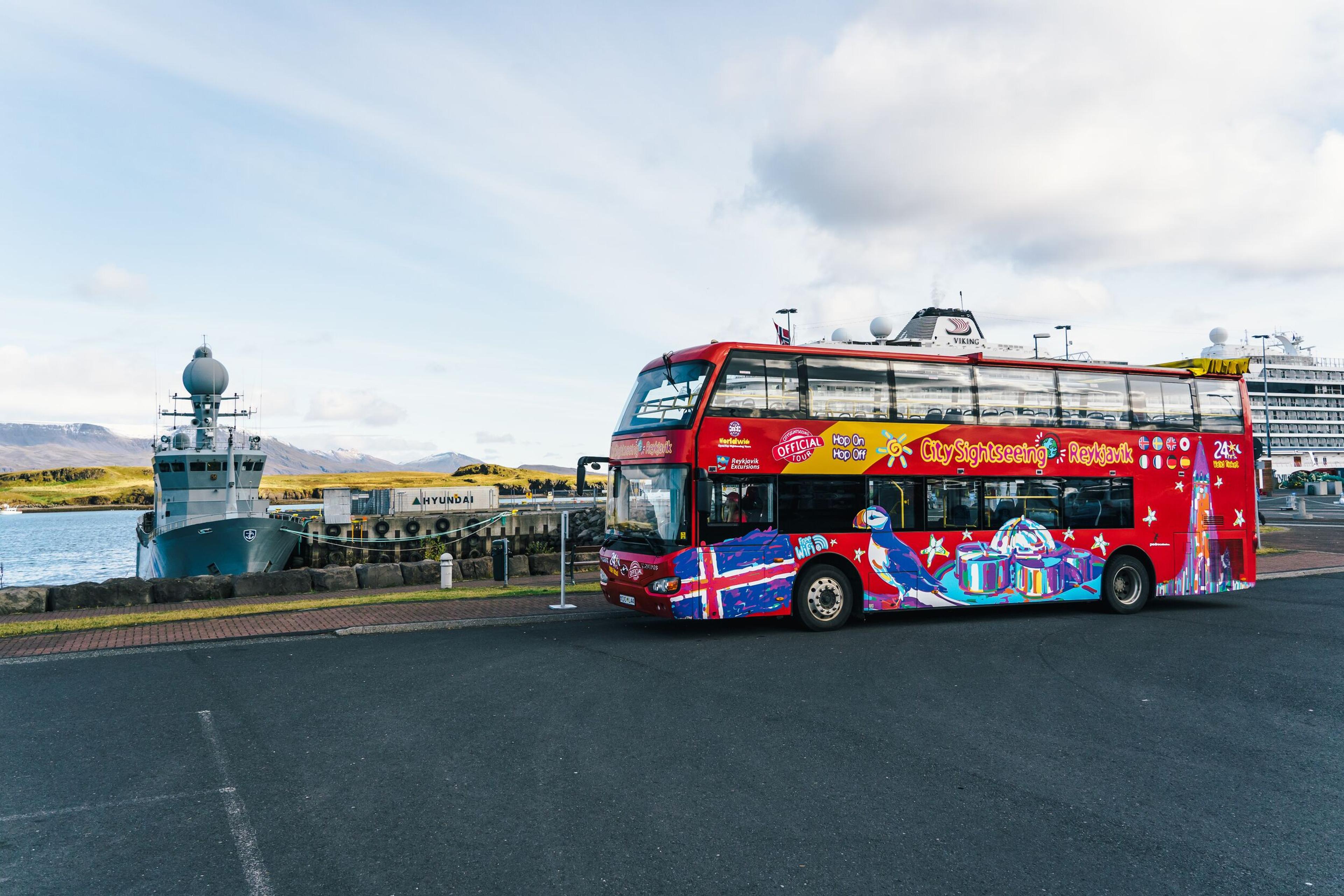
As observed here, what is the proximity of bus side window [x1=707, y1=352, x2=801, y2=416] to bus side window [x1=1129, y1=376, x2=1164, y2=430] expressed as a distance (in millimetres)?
6740

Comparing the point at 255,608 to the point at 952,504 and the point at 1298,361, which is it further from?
the point at 1298,361

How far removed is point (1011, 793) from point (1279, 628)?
9.86 m

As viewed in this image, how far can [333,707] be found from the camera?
8352 mm

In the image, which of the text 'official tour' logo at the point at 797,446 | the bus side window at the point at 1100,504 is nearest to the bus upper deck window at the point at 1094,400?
the bus side window at the point at 1100,504

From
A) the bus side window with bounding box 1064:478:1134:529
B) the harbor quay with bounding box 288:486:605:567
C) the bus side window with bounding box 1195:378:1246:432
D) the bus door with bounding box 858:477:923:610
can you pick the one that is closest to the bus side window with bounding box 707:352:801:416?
the bus door with bounding box 858:477:923:610

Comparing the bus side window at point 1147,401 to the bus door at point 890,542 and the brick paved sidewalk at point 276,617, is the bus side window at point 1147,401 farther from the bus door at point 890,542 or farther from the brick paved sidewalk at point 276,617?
the brick paved sidewalk at point 276,617

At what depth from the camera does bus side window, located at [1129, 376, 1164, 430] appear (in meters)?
14.8

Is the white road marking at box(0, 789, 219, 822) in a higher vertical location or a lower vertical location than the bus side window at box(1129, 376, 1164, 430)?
lower

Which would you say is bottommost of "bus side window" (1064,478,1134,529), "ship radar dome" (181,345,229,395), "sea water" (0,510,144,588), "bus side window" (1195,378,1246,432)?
"sea water" (0,510,144,588)

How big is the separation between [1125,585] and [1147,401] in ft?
10.9

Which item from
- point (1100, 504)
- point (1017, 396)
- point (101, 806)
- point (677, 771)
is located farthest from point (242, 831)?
point (1100, 504)

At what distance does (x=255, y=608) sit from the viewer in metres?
15.0

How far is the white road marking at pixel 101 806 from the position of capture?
18.1 ft

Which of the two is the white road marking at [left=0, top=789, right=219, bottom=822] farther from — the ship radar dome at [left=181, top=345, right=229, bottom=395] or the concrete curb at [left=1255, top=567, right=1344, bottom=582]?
the ship radar dome at [left=181, top=345, right=229, bottom=395]
